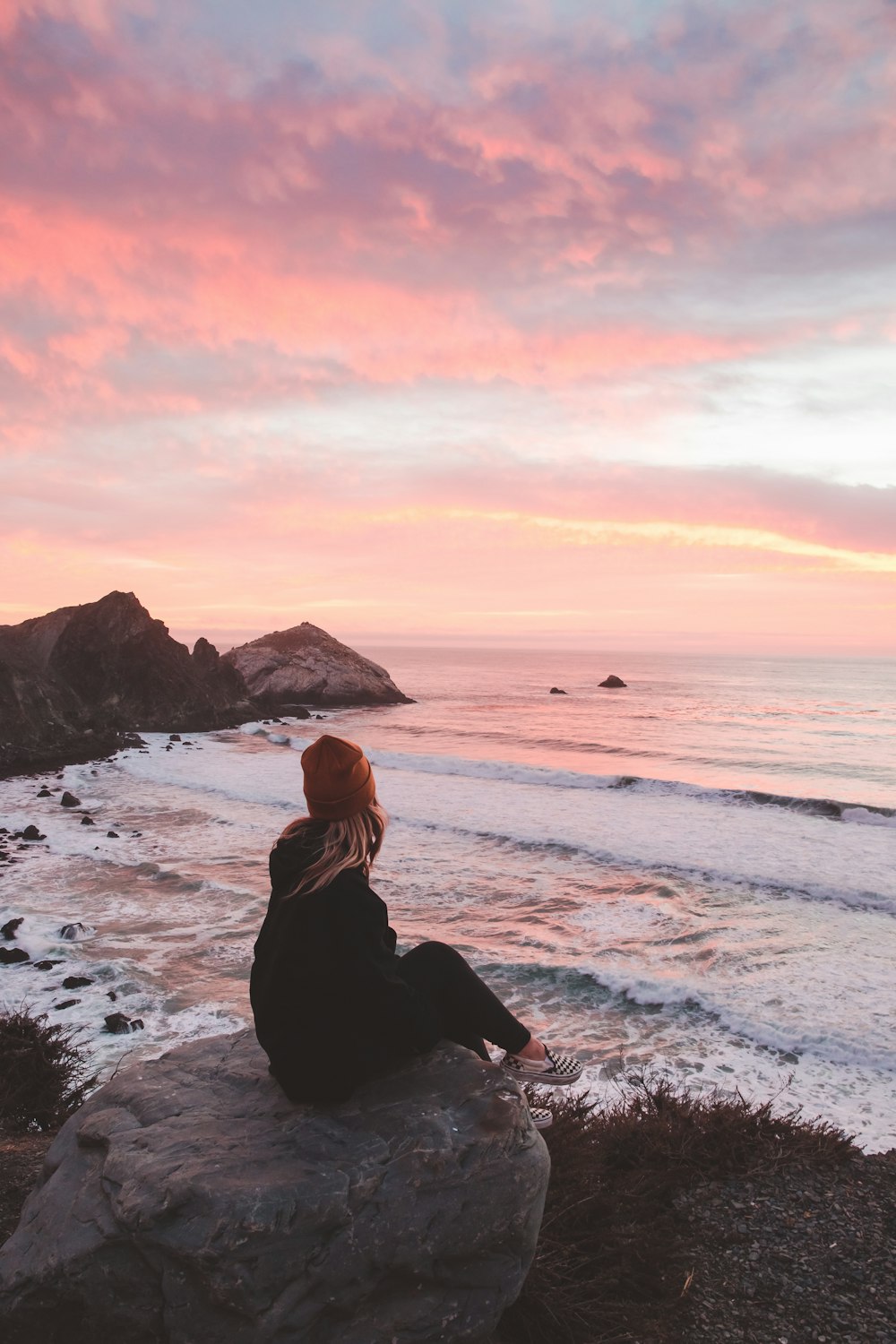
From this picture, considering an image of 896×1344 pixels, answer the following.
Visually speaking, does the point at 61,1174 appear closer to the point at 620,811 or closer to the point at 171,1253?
the point at 171,1253

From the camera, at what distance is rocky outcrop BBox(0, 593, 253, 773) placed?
29469mm

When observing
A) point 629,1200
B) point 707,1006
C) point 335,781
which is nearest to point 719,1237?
point 629,1200

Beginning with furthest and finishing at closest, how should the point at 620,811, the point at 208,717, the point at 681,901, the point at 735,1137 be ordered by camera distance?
the point at 208,717
the point at 620,811
the point at 681,901
the point at 735,1137

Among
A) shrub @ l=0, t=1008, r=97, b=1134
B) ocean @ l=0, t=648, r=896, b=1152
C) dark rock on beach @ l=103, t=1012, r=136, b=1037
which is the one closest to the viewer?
shrub @ l=0, t=1008, r=97, b=1134

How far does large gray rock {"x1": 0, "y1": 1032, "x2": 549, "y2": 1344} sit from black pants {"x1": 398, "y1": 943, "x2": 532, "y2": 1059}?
53 centimetres

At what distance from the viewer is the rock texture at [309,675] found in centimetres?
5084

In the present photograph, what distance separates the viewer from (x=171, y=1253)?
9.32 feet

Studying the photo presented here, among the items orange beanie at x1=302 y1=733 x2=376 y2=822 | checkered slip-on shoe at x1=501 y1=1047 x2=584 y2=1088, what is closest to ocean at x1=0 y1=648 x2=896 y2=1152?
checkered slip-on shoe at x1=501 y1=1047 x2=584 y2=1088

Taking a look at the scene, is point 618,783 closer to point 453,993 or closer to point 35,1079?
point 35,1079

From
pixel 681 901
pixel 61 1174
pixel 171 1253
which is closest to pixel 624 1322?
pixel 171 1253

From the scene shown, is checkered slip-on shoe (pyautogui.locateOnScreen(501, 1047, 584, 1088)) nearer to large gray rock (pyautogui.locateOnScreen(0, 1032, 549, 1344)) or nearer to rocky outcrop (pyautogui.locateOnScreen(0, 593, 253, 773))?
large gray rock (pyautogui.locateOnScreen(0, 1032, 549, 1344))

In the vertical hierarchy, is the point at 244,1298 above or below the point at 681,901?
above

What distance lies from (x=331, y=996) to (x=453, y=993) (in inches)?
29.9

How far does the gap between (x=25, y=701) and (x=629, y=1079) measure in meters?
26.9
